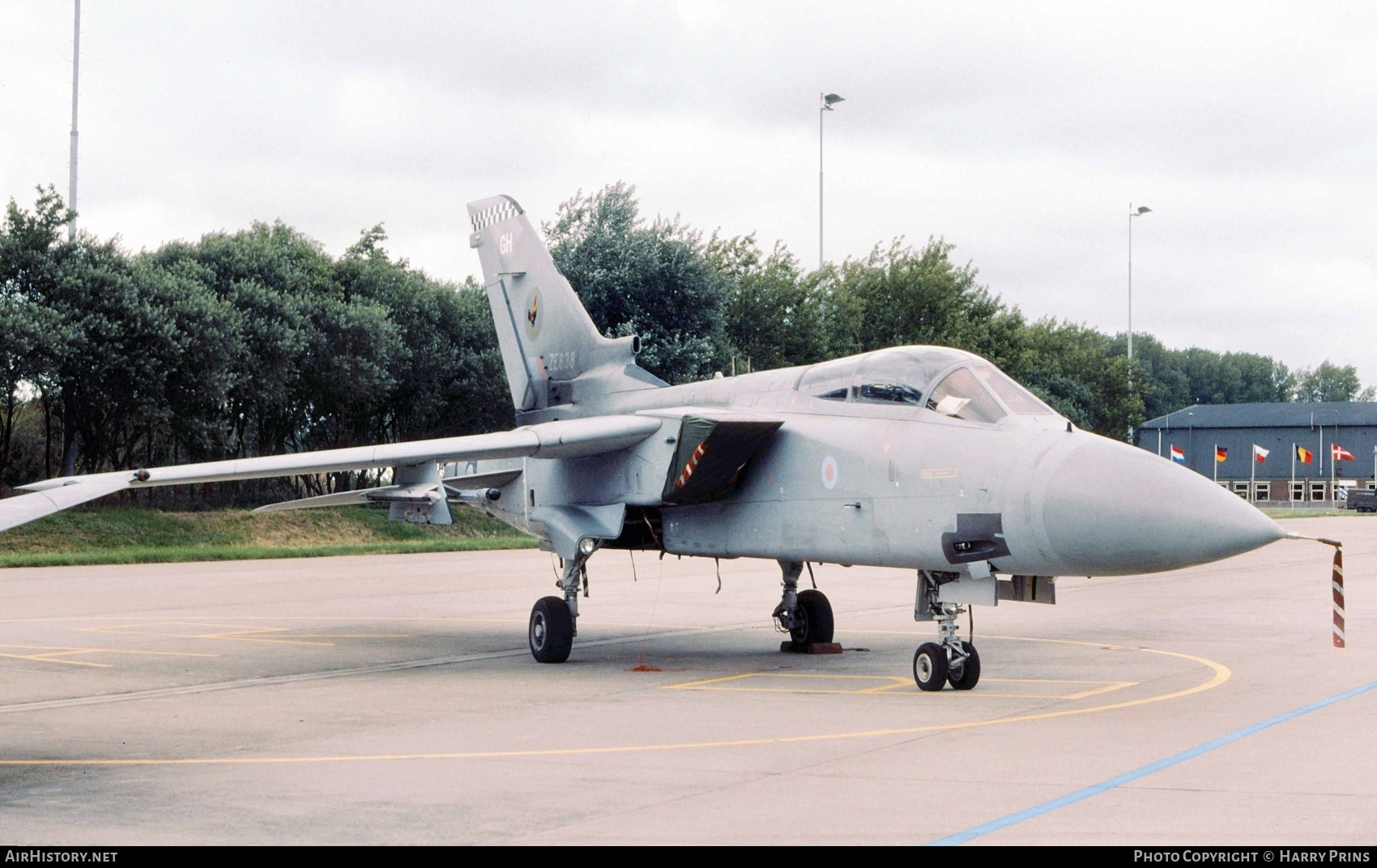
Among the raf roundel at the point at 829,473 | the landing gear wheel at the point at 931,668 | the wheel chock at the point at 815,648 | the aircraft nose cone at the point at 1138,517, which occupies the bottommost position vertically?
the wheel chock at the point at 815,648

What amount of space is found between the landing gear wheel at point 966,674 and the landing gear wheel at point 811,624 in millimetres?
3989

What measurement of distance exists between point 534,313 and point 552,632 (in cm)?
534

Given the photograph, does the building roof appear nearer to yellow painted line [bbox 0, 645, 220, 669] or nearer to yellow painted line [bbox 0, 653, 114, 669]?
yellow painted line [bbox 0, 645, 220, 669]

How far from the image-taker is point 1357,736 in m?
9.85

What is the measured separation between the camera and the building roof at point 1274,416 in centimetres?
11194

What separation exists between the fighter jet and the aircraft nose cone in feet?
0.05

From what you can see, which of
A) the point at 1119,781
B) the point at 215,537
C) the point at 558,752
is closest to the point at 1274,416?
the point at 215,537

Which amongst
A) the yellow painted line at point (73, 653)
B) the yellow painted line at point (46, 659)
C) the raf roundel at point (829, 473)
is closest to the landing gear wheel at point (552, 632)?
the raf roundel at point (829, 473)

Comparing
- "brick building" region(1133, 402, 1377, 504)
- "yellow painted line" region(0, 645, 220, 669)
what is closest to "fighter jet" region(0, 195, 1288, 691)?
"yellow painted line" region(0, 645, 220, 669)

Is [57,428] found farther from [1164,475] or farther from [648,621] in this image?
[1164,475]

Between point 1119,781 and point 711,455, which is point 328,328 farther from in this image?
point 1119,781

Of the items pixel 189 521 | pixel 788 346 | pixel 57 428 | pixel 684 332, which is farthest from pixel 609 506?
pixel 788 346

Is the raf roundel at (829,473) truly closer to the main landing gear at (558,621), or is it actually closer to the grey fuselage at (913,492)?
the grey fuselage at (913,492)

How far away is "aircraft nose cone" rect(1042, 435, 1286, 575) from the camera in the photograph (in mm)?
10594
